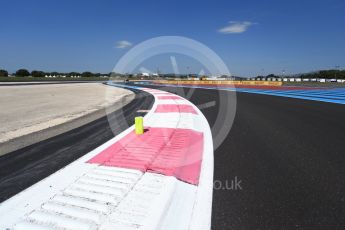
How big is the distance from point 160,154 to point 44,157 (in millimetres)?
2090

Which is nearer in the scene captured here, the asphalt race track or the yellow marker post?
the asphalt race track

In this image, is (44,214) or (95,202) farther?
(95,202)

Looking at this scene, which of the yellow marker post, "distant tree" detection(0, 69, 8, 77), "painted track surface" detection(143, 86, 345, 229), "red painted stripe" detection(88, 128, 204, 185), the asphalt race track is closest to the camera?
"painted track surface" detection(143, 86, 345, 229)

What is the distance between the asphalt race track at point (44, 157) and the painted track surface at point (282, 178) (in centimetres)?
259

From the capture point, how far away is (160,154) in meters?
5.40

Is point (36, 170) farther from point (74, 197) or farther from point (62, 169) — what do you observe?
point (74, 197)

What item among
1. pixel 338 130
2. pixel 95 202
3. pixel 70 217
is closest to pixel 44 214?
pixel 70 217

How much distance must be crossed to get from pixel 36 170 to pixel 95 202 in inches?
65.0

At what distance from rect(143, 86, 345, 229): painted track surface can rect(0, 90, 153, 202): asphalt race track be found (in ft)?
→ 8.50

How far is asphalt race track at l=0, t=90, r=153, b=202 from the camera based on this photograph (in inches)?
163

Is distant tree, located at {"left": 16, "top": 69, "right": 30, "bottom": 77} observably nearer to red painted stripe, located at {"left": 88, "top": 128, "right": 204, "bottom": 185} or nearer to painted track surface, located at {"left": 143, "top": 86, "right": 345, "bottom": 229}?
red painted stripe, located at {"left": 88, "top": 128, "right": 204, "bottom": 185}

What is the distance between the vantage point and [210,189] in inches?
151

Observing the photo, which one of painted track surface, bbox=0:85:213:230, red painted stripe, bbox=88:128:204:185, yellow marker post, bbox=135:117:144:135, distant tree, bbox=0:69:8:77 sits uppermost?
distant tree, bbox=0:69:8:77

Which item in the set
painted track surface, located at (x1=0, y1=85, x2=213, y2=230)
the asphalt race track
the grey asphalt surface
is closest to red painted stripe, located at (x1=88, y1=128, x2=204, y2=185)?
painted track surface, located at (x1=0, y1=85, x2=213, y2=230)
